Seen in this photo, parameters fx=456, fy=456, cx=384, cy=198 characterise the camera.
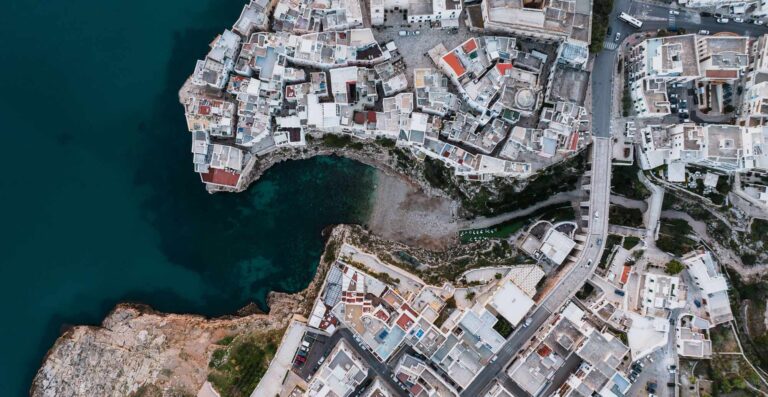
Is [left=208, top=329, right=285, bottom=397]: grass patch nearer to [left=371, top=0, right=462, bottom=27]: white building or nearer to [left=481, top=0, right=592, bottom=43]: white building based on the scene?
[left=371, top=0, right=462, bottom=27]: white building

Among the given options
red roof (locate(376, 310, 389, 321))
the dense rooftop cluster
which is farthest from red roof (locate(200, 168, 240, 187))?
red roof (locate(376, 310, 389, 321))

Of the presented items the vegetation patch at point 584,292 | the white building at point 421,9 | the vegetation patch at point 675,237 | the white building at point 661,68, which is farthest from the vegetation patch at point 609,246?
the white building at point 421,9

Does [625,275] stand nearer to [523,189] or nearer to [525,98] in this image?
[523,189]

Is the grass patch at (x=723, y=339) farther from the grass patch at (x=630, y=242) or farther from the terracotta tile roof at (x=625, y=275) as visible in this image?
the grass patch at (x=630, y=242)

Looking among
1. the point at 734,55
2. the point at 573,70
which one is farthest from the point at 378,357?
the point at 734,55

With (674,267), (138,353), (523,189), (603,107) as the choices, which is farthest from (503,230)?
(138,353)

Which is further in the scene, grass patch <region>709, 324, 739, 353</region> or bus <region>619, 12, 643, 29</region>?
bus <region>619, 12, 643, 29</region>

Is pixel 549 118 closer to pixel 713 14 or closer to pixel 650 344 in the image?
pixel 713 14
